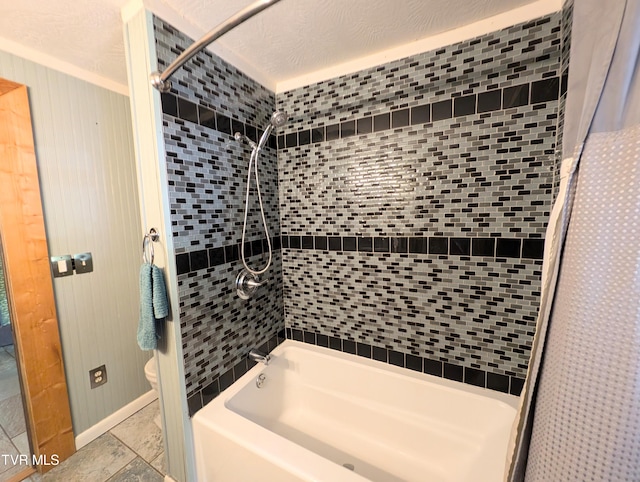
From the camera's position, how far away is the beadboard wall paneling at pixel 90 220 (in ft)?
4.56

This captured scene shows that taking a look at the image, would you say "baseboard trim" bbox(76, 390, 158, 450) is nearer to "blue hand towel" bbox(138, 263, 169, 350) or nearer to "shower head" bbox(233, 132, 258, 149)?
"blue hand towel" bbox(138, 263, 169, 350)

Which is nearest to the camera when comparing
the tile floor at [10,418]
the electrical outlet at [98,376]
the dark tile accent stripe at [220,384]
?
the dark tile accent stripe at [220,384]

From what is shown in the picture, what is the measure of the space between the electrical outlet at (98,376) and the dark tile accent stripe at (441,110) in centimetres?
172

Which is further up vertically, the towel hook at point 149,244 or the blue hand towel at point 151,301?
the towel hook at point 149,244

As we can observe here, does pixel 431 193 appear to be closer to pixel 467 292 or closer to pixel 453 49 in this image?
pixel 467 292

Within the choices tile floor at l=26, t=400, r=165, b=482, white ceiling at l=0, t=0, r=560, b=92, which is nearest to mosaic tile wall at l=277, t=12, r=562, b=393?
white ceiling at l=0, t=0, r=560, b=92

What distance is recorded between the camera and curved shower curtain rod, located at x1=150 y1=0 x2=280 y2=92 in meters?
0.71

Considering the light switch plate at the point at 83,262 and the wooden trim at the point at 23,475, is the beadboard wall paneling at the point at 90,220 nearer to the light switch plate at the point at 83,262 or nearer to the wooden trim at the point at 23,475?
the light switch plate at the point at 83,262

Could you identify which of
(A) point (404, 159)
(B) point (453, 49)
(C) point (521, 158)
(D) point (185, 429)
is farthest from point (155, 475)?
(B) point (453, 49)

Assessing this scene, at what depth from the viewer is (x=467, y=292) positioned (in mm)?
1308

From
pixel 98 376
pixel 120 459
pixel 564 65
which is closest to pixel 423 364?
pixel 564 65

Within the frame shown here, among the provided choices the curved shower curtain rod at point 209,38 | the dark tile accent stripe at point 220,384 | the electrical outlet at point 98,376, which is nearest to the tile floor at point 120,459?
the electrical outlet at point 98,376

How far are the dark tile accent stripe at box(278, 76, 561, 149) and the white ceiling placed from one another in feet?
0.98

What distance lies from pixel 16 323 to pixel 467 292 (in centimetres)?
237
